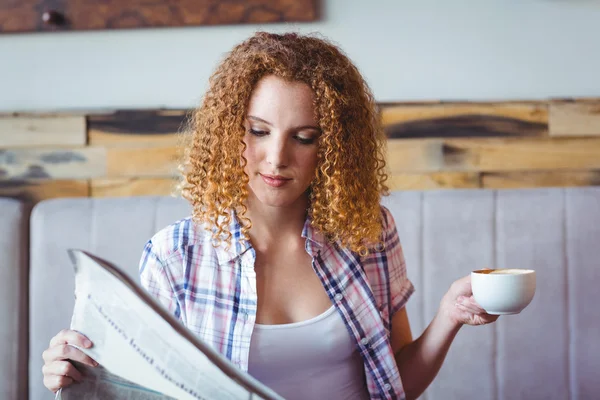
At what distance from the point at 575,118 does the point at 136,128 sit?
1088mm

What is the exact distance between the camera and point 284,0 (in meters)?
1.53

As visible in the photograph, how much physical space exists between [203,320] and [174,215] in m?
0.49

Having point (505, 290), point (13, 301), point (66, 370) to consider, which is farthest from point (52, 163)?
point (505, 290)

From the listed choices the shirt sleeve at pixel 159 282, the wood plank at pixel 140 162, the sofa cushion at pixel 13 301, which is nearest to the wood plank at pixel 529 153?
the wood plank at pixel 140 162

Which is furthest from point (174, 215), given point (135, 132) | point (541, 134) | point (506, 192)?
point (541, 134)

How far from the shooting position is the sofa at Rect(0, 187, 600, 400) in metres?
1.37

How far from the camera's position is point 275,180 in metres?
0.93

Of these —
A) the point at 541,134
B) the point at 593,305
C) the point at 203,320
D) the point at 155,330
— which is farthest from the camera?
the point at 541,134

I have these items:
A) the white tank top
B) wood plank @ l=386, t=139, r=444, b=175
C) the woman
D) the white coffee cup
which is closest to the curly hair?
the woman

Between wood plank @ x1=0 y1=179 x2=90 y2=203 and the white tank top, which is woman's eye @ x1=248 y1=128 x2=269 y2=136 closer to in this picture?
the white tank top

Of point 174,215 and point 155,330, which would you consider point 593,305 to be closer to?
point 174,215

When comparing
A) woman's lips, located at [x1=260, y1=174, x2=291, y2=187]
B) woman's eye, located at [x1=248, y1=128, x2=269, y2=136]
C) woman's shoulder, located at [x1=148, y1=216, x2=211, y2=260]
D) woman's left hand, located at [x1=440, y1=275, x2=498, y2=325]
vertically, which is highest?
woman's eye, located at [x1=248, y1=128, x2=269, y2=136]

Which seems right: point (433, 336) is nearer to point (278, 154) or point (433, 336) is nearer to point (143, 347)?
point (278, 154)

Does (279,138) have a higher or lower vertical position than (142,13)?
lower
